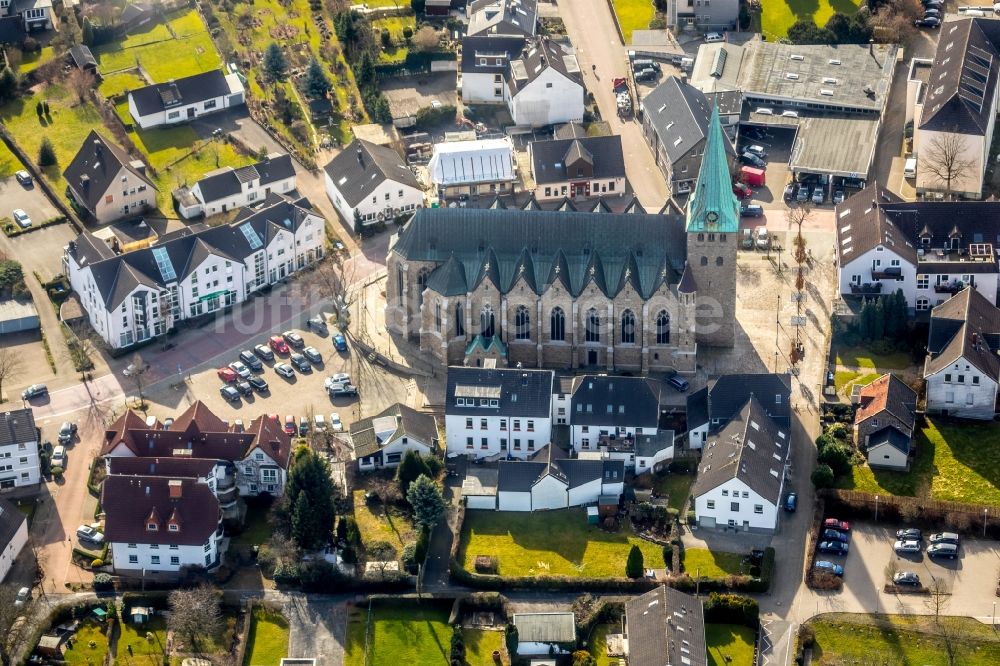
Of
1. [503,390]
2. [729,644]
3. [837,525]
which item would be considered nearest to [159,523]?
[503,390]

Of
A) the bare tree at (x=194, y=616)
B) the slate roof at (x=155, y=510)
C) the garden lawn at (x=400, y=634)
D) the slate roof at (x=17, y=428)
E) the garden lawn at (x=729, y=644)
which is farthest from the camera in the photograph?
the slate roof at (x=17, y=428)

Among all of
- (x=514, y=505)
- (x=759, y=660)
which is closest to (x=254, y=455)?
(x=514, y=505)

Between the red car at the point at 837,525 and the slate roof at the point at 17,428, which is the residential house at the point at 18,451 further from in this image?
the red car at the point at 837,525

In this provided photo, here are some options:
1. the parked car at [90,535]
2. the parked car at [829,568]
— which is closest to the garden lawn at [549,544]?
the parked car at [829,568]

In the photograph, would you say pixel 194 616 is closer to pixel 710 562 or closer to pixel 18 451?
pixel 18 451

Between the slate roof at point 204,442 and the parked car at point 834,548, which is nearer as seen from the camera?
the parked car at point 834,548

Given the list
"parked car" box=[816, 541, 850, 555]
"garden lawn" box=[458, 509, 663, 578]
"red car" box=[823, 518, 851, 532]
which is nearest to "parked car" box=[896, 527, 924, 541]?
"red car" box=[823, 518, 851, 532]

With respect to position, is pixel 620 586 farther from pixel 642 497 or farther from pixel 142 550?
pixel 142 550
